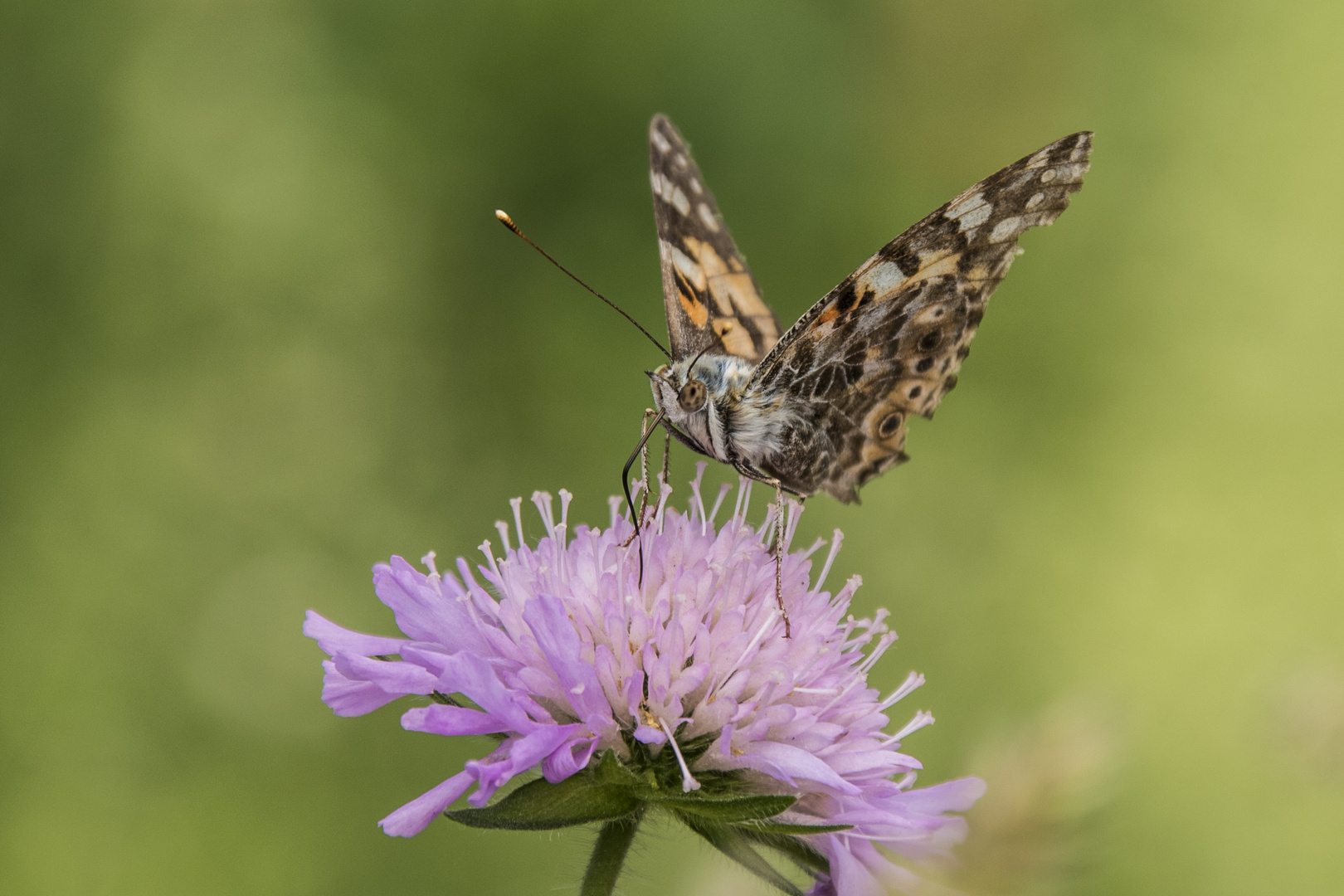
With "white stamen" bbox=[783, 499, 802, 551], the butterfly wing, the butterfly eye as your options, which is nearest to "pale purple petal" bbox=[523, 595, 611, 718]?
"white stamen" bbox=[783, 499, 802, 551]

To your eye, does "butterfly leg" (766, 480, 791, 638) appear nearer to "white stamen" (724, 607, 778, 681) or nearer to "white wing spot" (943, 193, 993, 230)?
"white stamen" (724, 607, 778, 681)

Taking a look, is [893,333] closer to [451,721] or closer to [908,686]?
[908,686]

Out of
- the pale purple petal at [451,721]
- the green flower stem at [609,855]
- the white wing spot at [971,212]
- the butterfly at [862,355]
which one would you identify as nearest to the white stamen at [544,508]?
the butterfly at [862,355]

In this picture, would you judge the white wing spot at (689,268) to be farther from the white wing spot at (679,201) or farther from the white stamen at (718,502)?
the white stamen at (718,502)

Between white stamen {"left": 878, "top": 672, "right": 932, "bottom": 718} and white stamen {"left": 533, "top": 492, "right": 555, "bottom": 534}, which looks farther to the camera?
white stamen {"left": 533, "top": 492, "right": 555, "bottom": 534}

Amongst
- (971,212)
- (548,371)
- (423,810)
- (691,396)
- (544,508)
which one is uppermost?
(548,371)

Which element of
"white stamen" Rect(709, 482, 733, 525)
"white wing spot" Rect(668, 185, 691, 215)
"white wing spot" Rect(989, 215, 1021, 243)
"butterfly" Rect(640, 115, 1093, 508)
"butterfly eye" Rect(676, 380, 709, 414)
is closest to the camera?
"white stamen" Rect(709, 482, 733, 525)

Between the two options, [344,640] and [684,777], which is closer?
[684,777]

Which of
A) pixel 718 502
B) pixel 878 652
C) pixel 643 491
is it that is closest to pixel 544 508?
pixel 643 491
